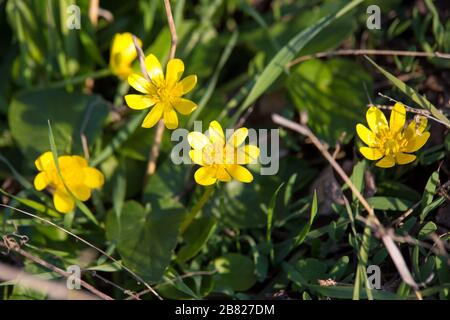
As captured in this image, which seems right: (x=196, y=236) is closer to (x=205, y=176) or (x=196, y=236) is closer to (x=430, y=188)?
(x=205, y=176)

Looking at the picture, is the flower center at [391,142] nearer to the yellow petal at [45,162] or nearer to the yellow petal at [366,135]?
the yellow petal at [366,135]

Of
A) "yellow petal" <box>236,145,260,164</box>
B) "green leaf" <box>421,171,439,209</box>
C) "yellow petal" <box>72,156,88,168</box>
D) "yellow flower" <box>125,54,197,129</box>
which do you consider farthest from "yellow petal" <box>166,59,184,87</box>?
"green leaf" <box>421,171,439,209</box>

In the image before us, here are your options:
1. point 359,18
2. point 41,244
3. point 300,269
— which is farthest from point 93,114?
point 359,18

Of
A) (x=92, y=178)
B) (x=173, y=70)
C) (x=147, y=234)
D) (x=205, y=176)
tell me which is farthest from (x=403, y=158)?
(x=92, y=178)

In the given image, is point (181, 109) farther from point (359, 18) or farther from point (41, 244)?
point (359, 18)

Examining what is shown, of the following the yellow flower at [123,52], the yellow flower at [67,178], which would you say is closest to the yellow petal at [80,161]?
the yellow flower at [67,178]

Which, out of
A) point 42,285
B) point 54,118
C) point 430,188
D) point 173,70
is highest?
point 54,118
